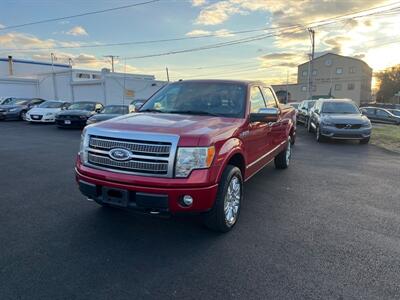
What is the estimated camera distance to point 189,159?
3.29 metres

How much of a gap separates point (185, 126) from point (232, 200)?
1160 mm

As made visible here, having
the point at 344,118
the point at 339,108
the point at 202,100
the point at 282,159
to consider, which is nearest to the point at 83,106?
the point at 339,108

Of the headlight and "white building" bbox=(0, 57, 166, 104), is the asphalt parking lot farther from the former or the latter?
"white building" bbox=(0, 57, 166, 104)

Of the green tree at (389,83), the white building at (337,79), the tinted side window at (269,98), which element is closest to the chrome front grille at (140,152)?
the tinted side window at (269,98)

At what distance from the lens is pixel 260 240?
12.2 feet

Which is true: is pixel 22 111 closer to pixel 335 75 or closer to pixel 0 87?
pixel 0 87

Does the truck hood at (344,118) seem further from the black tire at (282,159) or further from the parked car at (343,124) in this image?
the black tire at (282,159)

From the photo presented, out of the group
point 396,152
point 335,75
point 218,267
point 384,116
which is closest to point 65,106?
point 396,152

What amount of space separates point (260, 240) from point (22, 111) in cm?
2218

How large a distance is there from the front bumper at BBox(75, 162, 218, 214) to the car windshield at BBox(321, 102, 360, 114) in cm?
1049

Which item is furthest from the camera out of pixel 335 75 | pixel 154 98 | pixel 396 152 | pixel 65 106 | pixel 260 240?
pixel 335 75

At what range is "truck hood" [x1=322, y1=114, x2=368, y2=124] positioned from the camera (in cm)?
1126

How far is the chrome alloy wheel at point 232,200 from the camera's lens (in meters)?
3.86

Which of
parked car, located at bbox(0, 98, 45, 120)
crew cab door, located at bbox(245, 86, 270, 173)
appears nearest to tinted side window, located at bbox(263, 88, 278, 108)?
crew cab door, located at bbox(245, 86, 270, 173)
